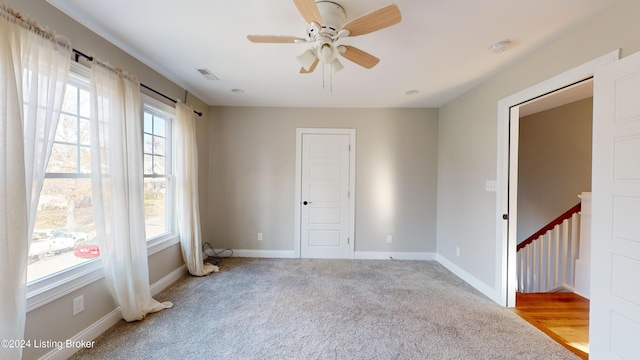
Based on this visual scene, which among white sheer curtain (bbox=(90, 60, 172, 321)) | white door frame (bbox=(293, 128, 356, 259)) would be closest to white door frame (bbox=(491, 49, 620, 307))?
white door frame (bbox=(293, 128, 356, 259))

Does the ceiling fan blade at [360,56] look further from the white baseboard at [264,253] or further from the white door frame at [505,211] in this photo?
the white baseboard at [264,253]

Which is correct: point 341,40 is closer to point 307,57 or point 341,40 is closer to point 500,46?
point 307,57

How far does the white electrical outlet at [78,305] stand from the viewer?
69.1 inches

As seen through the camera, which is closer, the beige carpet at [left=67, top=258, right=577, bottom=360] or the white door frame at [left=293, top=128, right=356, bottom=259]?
the beige carpet at [left=67, top=258, right=577, bottom=360]

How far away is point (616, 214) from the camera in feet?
4.62

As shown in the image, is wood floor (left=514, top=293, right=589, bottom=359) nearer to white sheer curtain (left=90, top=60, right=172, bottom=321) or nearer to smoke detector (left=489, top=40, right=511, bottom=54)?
smoke detector (left=489, top=40, right=511, bottom=54)

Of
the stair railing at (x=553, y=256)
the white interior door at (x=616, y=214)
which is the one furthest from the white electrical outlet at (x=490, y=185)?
the stair railing at (x=553, y=256)

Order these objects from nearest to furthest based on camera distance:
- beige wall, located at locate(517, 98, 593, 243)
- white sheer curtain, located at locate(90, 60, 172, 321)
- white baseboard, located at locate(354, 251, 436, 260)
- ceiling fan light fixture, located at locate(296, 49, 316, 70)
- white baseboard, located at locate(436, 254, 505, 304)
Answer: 1. ceiling fan light fixture, located at locate(296, 49, 316, 70)
2. white sheer curtain, located at locate(90, 60, 172, 321)
3. white baseboard, located at locate(436, 254, 505, 304)
4. beige wall, located at locate(517, 98, 593, 243)
5. white baseboard, located at locate(354, 251, 436, 260)

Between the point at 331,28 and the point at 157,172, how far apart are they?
255 cm

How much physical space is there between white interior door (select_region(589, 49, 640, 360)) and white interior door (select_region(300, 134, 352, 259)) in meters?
2.72

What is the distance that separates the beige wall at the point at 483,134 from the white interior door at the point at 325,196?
4.98 feet

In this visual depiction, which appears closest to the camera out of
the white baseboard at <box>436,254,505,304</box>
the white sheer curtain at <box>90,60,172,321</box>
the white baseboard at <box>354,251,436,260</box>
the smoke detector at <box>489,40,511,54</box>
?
the white sheer curtain at <box>90,60,172,321</box>

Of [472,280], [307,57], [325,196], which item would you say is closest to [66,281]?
[307,57]

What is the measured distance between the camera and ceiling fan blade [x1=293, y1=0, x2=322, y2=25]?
1265mm
